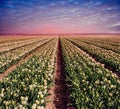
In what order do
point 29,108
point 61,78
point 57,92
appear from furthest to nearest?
1. point 61,78
2. point 57,92
3. point 29,108

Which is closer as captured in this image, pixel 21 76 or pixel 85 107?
pixel 85 107

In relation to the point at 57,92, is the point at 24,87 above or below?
above

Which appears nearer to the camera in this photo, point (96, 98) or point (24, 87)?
point (96, 98)

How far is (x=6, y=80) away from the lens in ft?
28.2

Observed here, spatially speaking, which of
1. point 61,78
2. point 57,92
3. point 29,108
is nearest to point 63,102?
point 57,92

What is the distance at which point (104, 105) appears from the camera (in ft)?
22.8

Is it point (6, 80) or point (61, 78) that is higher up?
point (6, 80)

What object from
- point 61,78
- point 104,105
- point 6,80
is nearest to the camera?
point 104,105

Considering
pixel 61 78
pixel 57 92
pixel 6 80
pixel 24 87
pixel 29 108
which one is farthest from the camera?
pixel 61 78

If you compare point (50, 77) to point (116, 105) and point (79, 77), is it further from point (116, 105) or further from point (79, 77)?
point (116, 105)

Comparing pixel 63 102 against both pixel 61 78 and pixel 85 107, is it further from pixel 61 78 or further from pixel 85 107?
pixel 61 78

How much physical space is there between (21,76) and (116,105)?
17.2 ft

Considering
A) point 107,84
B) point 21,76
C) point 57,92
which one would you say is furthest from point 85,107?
point 21,76

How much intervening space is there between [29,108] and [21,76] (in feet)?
12.9
